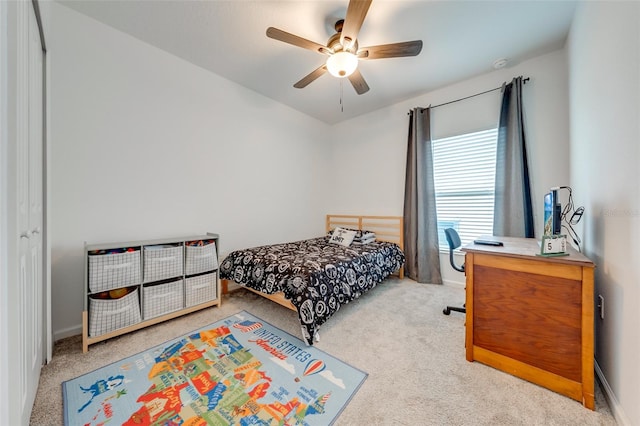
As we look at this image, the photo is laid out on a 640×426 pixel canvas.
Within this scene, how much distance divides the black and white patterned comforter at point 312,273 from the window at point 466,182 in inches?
40.1

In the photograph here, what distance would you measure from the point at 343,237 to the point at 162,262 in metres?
2.27

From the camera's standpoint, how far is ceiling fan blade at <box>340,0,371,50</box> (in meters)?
1.48

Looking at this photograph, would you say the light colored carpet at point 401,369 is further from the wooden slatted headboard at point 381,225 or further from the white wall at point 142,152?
the wooden slatted headboard at point 381,225

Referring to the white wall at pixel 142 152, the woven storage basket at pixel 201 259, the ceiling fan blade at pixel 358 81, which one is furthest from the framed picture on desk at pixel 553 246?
the white wall at pixel 142 152

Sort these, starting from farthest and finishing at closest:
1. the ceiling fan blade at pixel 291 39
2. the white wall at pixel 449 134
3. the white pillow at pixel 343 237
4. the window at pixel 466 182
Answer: the white pillow at pixel 343 237 < the window at pixel 466 182 < the white wall at pixel 449 134 < the ceiling fan blade at pixel 291 39

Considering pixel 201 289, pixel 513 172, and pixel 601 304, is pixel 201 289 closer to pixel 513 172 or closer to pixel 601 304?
pixel 601 304

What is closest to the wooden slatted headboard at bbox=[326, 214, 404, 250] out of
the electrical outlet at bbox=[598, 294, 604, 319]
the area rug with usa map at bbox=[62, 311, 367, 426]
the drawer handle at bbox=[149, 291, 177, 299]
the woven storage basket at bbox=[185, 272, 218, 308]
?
the electrical outlet at bbox=[598, 294, 604, 319]

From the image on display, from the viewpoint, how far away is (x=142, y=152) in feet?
7.68

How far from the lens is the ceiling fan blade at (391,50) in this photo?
183cm

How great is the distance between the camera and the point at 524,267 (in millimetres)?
1453

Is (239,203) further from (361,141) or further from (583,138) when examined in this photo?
(583,138)

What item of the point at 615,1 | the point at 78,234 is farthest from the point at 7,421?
the point at 615,1

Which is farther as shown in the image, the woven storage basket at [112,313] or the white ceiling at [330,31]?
the white ceiling at [330,31]

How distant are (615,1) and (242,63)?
2938mm
